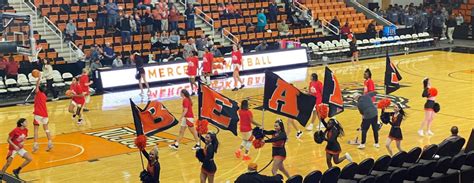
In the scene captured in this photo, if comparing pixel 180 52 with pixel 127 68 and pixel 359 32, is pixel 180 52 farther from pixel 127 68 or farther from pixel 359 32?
pixel 359 32

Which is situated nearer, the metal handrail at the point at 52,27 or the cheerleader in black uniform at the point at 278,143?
the cheerleader in black uniform at the point at 278,143

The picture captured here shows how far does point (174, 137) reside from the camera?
77.5 ft

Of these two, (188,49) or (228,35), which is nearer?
(188,49)

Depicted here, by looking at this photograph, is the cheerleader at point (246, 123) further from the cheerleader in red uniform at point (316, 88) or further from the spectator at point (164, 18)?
the spectator at point (164, 18)

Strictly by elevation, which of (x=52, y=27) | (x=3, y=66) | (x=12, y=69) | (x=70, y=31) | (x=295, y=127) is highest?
(x=52, y=27)

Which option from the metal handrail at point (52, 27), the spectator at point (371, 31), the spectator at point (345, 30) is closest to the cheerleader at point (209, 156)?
the metal handrail at point (52, 27)

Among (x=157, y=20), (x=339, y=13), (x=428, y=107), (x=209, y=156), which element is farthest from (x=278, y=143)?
(x=339, y=13)

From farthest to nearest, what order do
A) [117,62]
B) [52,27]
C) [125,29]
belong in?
[125,29] → [52,27] → [117,62]

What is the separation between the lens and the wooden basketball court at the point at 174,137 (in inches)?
786

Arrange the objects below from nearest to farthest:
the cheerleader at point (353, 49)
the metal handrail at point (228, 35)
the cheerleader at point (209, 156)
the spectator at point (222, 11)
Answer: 1. the cheerleader at point (209, 156)
2. the cheerleader at point (353, 49)
3. the metal handrail at point (228, 35)
4. the spectator at point (222, 11)

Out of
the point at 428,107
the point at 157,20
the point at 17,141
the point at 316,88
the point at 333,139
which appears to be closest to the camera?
the point at 333,139

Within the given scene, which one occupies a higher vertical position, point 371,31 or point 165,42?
point 371,31

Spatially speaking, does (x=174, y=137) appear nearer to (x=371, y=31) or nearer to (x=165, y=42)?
(x=165, y=42)

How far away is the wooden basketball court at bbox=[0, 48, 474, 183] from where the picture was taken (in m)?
20.0
